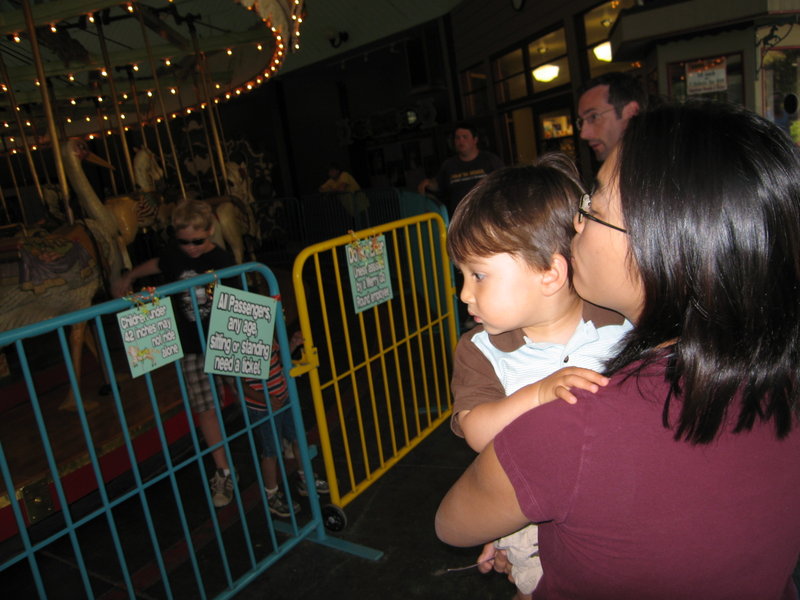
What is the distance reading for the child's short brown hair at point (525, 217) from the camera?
144cm

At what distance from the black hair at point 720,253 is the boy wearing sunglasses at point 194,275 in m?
2.86

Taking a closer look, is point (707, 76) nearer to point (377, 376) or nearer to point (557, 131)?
point (377, 376)

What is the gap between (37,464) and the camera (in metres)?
3.42

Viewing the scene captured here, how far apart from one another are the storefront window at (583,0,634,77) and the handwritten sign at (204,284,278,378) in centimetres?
783

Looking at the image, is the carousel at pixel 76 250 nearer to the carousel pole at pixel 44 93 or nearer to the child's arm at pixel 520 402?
the carousel pole at pixel 44 93

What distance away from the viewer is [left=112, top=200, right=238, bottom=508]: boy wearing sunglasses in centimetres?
337

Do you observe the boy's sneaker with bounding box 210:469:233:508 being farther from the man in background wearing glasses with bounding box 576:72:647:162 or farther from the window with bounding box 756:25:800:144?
the window with bounding box 756:25:800:144

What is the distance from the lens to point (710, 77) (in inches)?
193

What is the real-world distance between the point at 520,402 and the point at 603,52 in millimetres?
9238

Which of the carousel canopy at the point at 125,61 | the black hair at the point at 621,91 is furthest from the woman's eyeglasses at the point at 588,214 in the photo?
the carousel canopy at the point at 125,61

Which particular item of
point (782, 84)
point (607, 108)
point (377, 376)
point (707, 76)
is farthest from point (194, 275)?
point (782, 84)

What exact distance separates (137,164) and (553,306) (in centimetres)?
598

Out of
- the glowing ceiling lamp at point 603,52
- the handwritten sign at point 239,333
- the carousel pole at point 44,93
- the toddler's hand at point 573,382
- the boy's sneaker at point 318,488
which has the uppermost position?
the glowing ceiling lamp at point 603,52

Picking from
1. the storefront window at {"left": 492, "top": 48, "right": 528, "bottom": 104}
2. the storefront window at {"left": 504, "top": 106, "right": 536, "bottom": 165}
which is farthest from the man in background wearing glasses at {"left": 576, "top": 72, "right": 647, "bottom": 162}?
the storefront window at {"left": 492, "top": 48, "right": 528, "bottom": 104}
